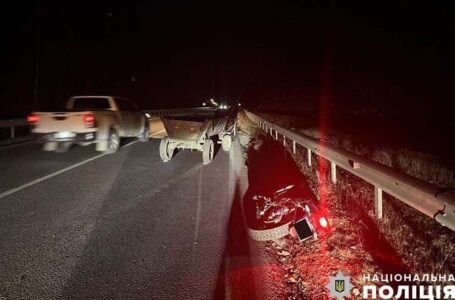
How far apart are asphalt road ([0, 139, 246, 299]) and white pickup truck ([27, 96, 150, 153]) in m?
2.04

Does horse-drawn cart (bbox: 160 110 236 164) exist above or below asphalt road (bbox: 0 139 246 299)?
above

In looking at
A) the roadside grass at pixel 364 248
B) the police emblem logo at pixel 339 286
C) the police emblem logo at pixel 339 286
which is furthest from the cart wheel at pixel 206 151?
the police emblem logo at pixel 339 286

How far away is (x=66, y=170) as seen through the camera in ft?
32.4

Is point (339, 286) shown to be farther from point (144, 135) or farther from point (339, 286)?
point (144, 135)

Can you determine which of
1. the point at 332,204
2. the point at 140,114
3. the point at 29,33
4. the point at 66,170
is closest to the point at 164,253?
the point at 332,204

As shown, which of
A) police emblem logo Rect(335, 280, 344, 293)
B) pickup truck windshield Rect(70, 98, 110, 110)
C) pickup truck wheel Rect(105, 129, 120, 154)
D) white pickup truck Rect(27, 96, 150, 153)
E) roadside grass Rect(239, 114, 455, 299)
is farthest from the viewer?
pickup truck windshield Rect(70, 98, 110, 110)

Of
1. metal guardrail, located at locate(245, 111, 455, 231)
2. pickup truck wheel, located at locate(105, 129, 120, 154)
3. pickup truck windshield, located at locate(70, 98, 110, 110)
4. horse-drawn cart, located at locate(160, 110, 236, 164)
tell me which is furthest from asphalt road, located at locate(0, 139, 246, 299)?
pickup truck windshield, located at locate(70, 98, 110, 110)

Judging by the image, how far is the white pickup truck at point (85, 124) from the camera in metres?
11.9

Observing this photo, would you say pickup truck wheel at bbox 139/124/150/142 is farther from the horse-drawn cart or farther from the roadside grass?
the roadside grass

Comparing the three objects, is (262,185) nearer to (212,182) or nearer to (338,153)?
(212,182)

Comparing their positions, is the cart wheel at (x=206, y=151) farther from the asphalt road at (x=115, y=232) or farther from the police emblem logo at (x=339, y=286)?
the police emblem logo at (x=339, y=286)

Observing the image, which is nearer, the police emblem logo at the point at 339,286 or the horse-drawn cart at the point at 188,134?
the police emblem logo at the point at 339,286

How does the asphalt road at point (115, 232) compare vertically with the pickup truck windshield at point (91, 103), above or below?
below

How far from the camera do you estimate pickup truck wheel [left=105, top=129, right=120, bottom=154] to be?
13.1 m
